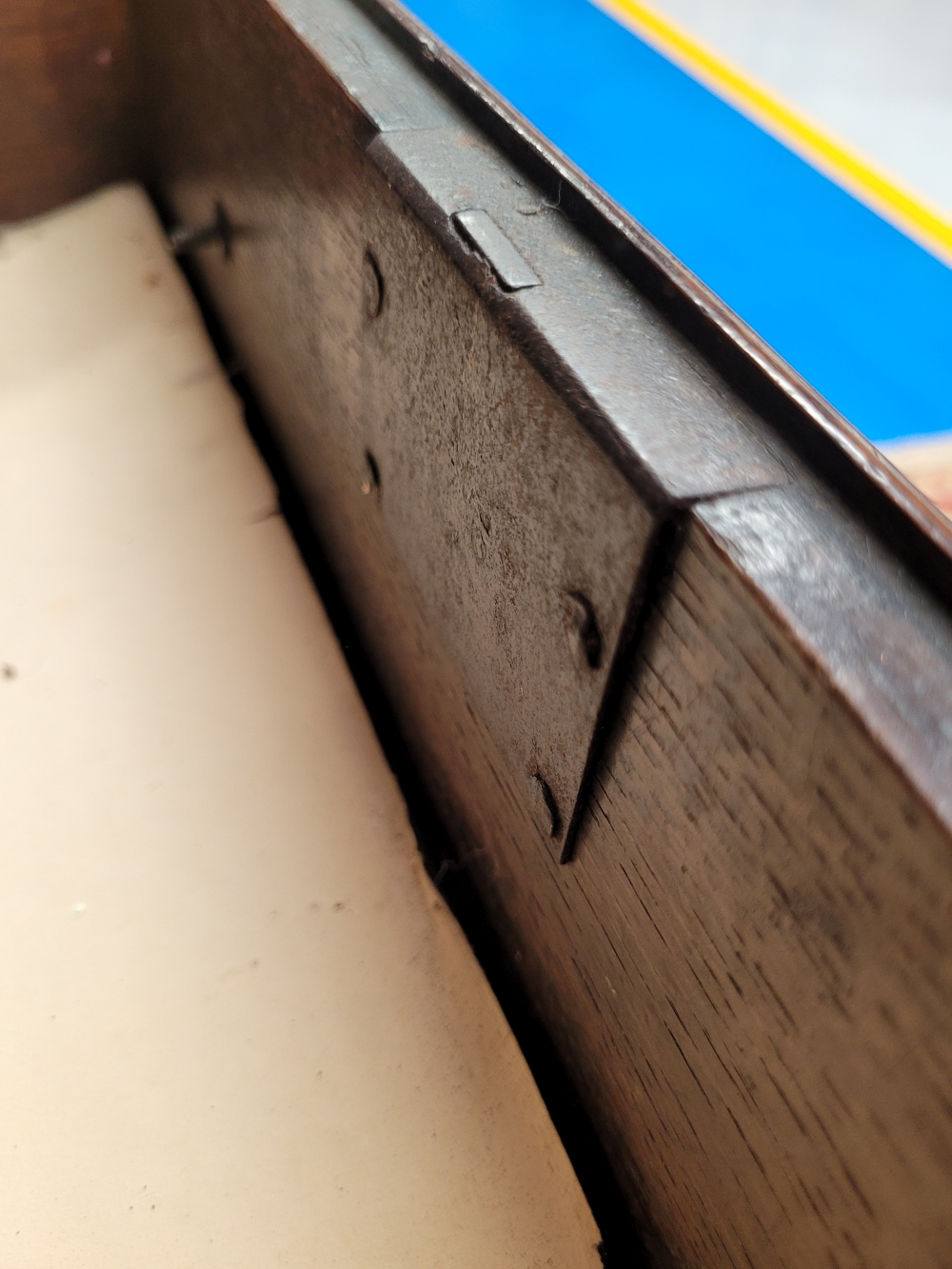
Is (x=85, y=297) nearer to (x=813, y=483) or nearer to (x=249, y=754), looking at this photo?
(x=249, y=754)

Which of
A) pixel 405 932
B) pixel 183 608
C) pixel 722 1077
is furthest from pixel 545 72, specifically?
pixel 722 1077

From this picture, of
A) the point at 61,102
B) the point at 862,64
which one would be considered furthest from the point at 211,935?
the point at 862,64

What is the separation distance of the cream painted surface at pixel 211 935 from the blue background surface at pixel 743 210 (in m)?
0.96

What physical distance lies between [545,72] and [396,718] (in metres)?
2.00

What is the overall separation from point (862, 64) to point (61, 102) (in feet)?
8.13

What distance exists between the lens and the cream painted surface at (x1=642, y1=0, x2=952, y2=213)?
224 centimetres

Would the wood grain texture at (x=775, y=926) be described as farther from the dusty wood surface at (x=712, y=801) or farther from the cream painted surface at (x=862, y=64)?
the cream painted surface at (x=862, y=64)

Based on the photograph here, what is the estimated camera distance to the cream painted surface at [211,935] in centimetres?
58

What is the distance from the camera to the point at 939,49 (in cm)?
265

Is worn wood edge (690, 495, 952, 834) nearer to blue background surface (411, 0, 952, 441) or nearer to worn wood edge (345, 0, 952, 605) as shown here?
worn wood edge (345, 0, 952, 605)

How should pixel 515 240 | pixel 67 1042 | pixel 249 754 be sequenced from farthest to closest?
pixel 249 754 → pixel 67 1042 → pixel 515 240

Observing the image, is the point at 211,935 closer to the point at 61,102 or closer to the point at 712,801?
the point at 712,801

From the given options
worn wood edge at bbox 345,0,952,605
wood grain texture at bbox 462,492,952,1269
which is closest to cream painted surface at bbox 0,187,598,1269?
wood grain texture at bbox 462,492,952,1269

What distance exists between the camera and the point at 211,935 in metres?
0.68
